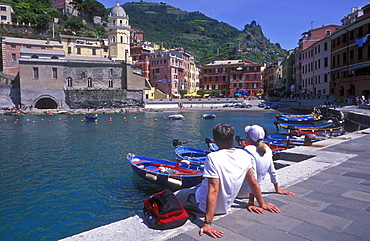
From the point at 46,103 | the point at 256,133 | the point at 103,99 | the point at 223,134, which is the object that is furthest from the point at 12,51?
the point at 223,134

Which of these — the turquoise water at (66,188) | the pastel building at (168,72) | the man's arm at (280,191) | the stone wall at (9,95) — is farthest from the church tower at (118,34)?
the man's arm at (280,191)

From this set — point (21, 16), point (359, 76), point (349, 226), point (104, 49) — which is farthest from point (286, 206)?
point (21, 16)

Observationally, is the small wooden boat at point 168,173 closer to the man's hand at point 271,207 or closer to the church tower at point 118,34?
the man's hand at point 271,207

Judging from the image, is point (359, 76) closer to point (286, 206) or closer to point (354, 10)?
point (354, 10)

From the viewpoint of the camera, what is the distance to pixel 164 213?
13.9ft

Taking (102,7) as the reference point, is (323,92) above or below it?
below

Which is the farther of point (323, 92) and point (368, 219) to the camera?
point (323, 92)

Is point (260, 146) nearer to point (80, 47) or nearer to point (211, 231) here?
point (211, 231)

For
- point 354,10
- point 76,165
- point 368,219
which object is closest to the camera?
point 368,219

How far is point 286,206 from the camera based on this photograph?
4941 mm

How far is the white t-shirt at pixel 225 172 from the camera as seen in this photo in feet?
13.5

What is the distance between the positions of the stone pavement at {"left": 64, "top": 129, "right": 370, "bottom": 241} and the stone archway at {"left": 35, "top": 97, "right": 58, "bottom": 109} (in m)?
64.2

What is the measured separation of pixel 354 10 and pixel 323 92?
63.5 feet

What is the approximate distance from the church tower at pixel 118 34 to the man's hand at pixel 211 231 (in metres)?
73.2
